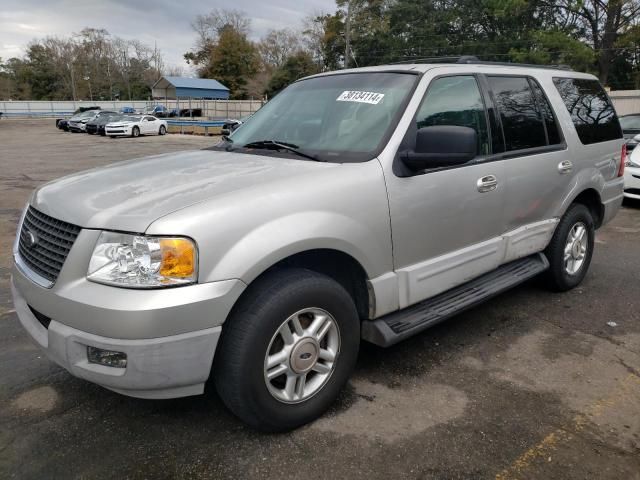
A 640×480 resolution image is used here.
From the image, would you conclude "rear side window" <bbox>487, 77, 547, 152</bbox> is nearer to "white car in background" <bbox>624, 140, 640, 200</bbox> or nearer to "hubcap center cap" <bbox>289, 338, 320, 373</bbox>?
"hubcap center cap" <bbox>289, 338, 320, 373</bbox>

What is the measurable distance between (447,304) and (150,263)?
1937 millimetres

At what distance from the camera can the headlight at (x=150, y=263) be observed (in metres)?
2.18

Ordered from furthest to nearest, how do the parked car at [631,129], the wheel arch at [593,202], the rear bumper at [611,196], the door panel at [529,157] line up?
1. the parked car at [631,129]
2. the rear bumper at [611,196]
3. the wheel arch at [593,202]
4. the door panel at [529,157]

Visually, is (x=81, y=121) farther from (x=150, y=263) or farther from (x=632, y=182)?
(x=150, y=263)

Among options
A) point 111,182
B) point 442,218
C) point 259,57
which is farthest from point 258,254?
point 259,57

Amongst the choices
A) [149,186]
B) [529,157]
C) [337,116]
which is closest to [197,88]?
[529,157]

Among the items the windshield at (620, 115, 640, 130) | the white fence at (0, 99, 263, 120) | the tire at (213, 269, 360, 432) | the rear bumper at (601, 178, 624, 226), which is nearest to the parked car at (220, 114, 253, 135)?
the tire at (213, 269, 360, 432)

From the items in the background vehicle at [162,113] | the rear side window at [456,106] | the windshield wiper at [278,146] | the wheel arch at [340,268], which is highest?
the background vehicle at [162,113]

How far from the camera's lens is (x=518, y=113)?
3881 millimetres

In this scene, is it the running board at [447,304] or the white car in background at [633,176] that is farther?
the white car in background at [633,176]

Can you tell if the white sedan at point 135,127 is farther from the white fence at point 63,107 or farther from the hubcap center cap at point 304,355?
the hubcap center cap at point 304,355

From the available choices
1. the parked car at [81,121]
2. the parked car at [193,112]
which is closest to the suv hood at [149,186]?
the parked car at [81,121]

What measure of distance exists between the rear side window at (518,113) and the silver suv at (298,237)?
2 cm

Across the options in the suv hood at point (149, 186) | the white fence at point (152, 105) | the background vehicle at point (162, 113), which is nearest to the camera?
the suv hood at point (149, 186)
